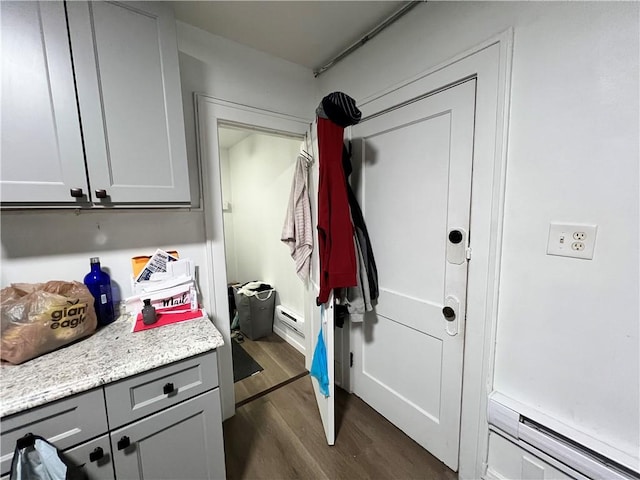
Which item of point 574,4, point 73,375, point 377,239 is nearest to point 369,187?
point 377,239

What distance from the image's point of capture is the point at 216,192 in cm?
160

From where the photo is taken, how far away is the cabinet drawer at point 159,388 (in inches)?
35.5

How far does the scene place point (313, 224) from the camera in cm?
170

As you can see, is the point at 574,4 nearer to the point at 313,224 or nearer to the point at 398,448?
the point at 313,224

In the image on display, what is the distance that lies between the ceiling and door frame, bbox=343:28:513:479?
45cm

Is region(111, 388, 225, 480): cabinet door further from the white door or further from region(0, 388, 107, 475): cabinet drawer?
the white door

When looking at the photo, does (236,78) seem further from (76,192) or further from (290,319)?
(290,319)

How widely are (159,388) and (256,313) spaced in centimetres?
184

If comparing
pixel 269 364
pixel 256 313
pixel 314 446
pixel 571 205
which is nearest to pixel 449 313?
pixel 571 205

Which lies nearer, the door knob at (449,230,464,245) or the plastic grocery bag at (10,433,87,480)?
the plastic grocery bag at (10,433,87,480)

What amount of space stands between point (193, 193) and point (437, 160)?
4.51ft

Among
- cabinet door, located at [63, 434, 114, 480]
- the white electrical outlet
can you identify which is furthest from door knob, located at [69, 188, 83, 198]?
the white electrical outlet

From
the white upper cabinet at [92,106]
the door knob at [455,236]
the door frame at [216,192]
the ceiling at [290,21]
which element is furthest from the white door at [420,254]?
the white upper cabinet at [92,106]

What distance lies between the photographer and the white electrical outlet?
3.00ft
